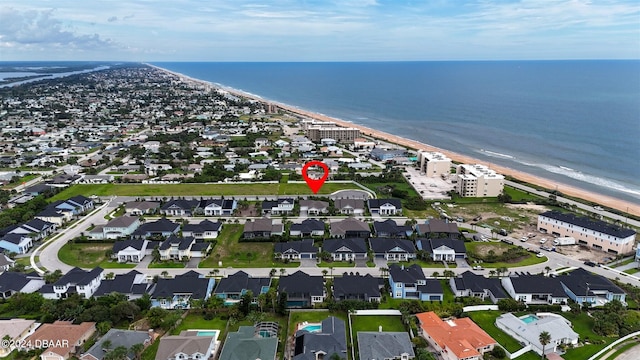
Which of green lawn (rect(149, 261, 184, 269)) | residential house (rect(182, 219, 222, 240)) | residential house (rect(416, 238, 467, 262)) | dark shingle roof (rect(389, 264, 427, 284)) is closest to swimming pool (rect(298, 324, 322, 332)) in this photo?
dark shingle roof (rect(389, 264, 427, 284))

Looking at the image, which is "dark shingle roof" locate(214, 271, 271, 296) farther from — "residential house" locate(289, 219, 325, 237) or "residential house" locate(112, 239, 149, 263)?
"residential house" locate(289, 219, 325, 237)

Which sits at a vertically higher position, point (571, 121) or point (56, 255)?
point (571, 121)

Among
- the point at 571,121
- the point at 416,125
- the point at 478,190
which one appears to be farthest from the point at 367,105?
the point at 478,190

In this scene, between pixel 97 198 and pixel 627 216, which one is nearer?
pixel 627 216

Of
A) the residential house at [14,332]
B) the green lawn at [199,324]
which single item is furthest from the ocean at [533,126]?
the residential house at [14,332]

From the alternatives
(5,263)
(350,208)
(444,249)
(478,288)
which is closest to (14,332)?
(5,263)

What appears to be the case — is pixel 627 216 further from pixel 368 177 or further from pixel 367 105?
pixel 367 105
